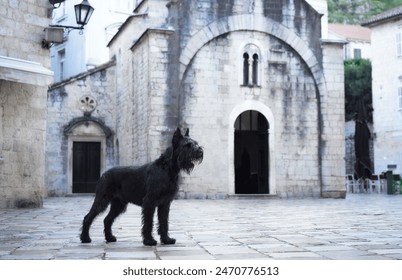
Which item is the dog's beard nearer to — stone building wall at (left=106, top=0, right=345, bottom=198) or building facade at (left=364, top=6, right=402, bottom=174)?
stone building wall at (left=106, top=0, right=345, bottom=198)

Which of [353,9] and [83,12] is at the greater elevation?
[353,9]

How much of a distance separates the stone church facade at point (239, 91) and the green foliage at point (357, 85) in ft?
66.0

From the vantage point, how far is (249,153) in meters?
21.0

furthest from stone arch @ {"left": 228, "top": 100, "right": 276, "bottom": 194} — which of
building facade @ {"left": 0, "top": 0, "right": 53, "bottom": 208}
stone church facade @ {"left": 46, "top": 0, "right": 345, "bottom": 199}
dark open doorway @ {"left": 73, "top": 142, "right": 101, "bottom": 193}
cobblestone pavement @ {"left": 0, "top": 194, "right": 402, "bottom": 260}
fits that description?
cobblestone pavement @ {"left": 0, "top": 194, "right": 402, "bottom": 260}

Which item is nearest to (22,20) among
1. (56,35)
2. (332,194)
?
(56,35)

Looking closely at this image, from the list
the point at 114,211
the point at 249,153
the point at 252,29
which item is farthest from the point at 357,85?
the point at 114,211

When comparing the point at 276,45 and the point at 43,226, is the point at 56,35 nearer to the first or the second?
the point at 43,226

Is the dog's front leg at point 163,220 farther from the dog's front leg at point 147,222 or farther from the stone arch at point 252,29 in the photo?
the stone arch at point 252,29

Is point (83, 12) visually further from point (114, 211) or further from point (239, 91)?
point (239, 91)

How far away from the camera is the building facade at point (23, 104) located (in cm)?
1145

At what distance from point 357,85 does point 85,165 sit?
24.7 m

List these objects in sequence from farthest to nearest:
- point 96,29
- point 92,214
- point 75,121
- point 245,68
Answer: point 96,29 → point 75,121 → point 245,68 → point 92,214

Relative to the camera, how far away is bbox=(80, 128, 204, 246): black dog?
5.36m

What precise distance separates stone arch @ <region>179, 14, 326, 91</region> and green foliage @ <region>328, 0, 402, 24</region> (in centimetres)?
4713
